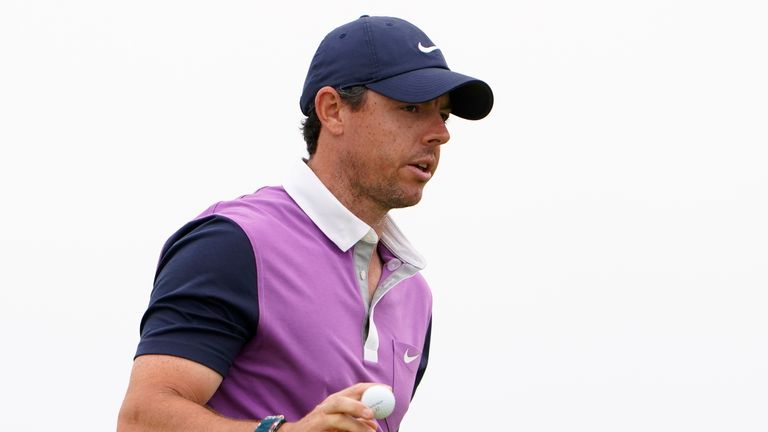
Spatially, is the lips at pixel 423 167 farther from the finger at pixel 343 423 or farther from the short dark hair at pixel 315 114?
the finger at pixel 343 423

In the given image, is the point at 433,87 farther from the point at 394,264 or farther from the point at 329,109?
the point at 394,264

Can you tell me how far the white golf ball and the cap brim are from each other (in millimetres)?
931

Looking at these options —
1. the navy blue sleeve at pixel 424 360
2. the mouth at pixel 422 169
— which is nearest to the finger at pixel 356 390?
the mouth at pixel 422 169

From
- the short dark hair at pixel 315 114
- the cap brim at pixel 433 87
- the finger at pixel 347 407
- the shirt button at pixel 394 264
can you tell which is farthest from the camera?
the shirt button at pixel 394 264

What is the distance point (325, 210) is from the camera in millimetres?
3311

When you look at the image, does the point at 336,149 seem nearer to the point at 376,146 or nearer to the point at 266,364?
the point at 376,146

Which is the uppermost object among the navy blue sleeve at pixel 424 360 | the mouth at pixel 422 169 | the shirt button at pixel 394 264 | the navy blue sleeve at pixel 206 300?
the mouth at pixel 422 169

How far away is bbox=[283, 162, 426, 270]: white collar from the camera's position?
10.8ft

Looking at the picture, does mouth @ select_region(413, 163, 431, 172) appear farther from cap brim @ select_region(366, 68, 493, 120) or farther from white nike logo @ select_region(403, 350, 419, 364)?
white nike logo @ select_region(403, 350, 419, 364)

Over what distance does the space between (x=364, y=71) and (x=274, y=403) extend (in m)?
0.95

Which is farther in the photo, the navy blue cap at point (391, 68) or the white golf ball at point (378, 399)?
the navy blue cap at point (391, 68)

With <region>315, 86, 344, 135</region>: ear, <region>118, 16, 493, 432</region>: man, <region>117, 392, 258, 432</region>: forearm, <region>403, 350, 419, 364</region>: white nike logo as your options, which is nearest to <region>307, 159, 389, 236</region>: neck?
<region>118, 16, 493, 432</region>: man

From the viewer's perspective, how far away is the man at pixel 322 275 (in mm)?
2766

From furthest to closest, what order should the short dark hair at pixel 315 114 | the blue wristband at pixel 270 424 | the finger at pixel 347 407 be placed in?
the short dark hair at pixel 315 114
the blue wristband at pixel 270 424
the finger at pixel 347 407
